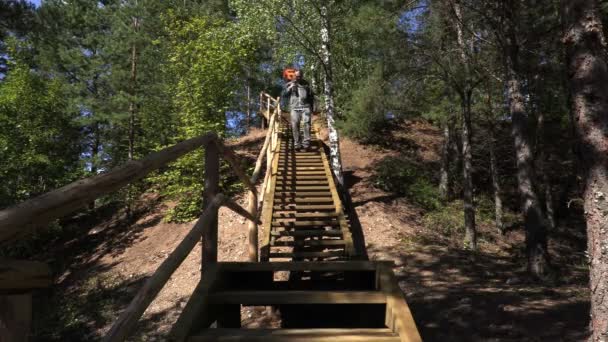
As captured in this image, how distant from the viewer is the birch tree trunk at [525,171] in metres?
7.80

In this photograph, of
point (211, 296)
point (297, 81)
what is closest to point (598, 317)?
point (211, 296)

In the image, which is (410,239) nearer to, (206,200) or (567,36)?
(567,36)

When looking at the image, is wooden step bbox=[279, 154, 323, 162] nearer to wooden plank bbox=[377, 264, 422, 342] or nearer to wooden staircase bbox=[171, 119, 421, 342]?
wooden staircase bbox=[171, 119, 421, 342]

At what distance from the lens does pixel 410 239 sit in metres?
9.91

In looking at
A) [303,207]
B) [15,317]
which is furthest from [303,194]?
[15,317]

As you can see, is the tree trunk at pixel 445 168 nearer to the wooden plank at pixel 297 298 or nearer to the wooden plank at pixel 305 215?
the wooden plank at pixel 305 215

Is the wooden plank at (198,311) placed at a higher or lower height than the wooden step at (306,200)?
lower

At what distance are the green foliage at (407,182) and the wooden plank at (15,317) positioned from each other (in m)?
13.7

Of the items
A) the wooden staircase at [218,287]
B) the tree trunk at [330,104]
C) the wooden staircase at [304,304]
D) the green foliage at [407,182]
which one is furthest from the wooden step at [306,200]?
the green foliage at [407,182]

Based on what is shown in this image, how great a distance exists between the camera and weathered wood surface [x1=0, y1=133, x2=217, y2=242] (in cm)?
110

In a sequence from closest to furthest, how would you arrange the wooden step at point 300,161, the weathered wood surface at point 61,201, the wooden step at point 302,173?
the weathered wood surface at point 61,201
the wooden step at point 302,173
the wooden step at point 300,161

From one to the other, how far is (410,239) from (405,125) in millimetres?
12694

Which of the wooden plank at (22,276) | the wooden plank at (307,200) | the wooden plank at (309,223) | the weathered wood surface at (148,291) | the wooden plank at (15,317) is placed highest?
the wooden plank at (307,200)

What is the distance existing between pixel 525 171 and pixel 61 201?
841 cm
